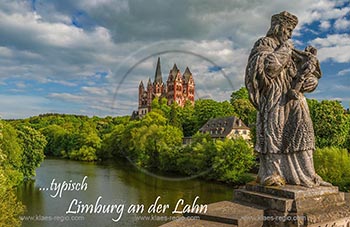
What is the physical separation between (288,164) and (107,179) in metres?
31.5

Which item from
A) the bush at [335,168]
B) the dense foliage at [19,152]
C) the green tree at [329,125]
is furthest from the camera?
the green tree at [329,125]

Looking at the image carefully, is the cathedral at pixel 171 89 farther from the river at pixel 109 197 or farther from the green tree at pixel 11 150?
the green tree at pixel 11 150

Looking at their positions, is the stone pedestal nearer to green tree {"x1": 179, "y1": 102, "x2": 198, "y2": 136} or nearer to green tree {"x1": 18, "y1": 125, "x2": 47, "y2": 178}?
green tree {"x1": 18, "y1": 125, "x2": 47, "y2": 178}

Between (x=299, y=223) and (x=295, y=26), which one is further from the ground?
(x=295, y=26)

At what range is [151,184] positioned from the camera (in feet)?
104

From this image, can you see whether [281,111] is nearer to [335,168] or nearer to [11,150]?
[335,168]

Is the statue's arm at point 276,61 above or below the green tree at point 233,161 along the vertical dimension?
above

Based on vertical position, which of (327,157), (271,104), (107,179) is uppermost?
(271,104)

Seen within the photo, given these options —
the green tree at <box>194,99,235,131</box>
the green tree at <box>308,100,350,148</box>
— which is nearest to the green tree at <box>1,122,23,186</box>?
the green tree at <box>308,100,350,148</box>

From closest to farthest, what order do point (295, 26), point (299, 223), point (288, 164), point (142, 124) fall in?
point (299, 223) < point (288, 164) < point (295, 26) < point (142, 124)

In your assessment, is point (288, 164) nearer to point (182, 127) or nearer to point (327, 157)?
point (327, 157)

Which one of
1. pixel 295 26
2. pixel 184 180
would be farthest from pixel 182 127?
pixel 295 26

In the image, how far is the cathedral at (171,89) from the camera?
46.4 metres

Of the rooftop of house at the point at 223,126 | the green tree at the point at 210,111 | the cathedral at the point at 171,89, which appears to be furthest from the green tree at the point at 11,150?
the green tree at the point at 210,111
